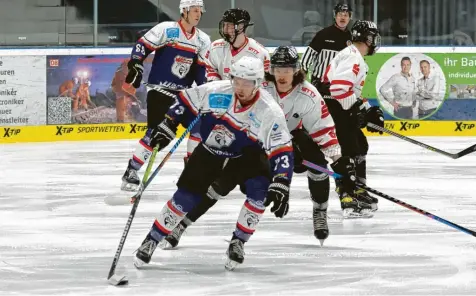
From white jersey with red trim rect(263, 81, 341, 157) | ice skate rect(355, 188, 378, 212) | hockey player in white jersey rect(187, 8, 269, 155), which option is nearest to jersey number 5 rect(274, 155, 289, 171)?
white jersey with red trim rect(263, 81, 341, 157)

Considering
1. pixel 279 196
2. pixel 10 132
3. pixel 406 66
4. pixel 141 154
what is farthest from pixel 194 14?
pixel 406 66

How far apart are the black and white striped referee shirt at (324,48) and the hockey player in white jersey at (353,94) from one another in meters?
0.97

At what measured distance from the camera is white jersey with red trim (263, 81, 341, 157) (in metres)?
5.23

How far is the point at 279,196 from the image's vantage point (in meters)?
4.35

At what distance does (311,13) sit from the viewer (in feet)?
38.9

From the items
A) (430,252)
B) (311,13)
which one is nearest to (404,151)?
(311,13)

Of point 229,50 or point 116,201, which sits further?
point 229,50

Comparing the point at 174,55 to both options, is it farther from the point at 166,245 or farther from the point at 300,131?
the point at 166,245

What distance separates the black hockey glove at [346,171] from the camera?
5164mm

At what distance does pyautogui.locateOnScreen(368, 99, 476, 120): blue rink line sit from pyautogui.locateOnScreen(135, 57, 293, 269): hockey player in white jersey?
7.08 m

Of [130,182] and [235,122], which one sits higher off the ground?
[235,122]

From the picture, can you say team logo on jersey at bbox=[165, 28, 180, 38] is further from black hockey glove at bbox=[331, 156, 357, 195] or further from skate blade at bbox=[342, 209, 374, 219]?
skate blade at bbox=[342, 209, 374, 219]

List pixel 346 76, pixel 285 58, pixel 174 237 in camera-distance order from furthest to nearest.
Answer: pixel 346 76 → pixel 174 237 → pixel 285 58

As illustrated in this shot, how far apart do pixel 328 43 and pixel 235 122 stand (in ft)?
9.92
